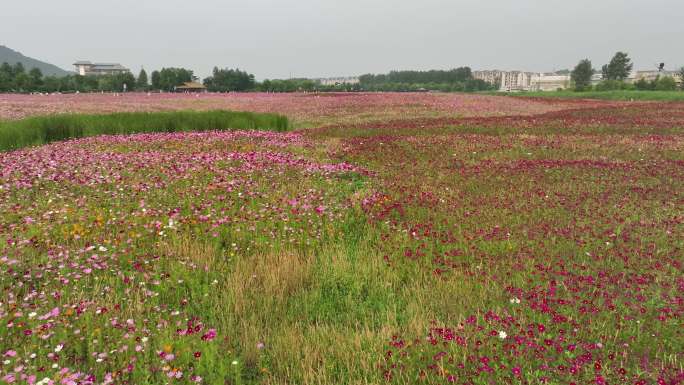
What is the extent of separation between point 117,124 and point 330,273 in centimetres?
1676

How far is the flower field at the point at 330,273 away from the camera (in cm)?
351

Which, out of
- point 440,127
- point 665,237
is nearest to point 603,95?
point 440,127

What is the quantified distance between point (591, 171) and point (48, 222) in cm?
1311

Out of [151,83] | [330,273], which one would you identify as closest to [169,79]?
[151,83]

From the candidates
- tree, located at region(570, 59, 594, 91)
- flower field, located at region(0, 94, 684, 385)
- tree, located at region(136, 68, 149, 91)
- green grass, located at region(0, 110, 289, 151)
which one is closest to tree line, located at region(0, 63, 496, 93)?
tree, located at region(136, 68, 149, 91)

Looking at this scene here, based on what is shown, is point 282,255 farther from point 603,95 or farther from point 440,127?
point 603,95

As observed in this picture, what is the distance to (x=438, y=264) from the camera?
5781 millimetres

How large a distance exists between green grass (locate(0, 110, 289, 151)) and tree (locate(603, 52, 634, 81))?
407ft

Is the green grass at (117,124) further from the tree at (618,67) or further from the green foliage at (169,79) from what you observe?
the tree at (618,67)

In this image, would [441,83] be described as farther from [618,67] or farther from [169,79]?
[169,79]

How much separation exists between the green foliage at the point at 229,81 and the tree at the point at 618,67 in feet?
341

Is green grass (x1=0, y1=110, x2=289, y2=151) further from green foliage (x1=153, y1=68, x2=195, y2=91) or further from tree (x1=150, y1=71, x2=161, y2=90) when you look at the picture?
tree (x1=150, y1=71, x2=161, y2=90)

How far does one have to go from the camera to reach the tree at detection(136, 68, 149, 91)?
115 m

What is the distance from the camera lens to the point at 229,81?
115m
